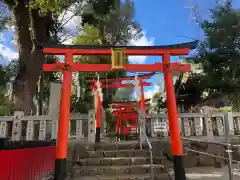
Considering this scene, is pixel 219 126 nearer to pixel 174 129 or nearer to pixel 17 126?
pixel 174 129

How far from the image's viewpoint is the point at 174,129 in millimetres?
5305

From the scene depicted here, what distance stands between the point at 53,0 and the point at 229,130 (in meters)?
7.24

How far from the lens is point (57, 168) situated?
4.73 m

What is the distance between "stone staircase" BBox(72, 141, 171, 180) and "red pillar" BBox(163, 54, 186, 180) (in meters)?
0.54

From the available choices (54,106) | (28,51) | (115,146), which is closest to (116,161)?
(115,146)

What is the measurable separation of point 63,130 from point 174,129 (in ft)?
8.91

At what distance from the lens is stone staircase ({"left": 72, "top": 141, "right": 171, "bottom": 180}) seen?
17.7ft

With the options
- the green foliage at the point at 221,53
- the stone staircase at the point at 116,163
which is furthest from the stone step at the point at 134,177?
the green foliage at the point at 221,53

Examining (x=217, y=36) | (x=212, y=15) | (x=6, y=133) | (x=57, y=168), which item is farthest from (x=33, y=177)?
(x=212, y=15)

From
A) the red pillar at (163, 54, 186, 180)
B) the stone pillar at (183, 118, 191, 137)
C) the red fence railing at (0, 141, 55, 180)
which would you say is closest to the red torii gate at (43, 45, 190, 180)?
the red pillar at (163, 54, 186, 180)

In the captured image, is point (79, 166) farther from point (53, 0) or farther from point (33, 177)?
point (53, 0)

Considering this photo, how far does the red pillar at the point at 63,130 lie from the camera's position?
475cm

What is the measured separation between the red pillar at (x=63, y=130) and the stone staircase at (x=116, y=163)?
2.59ft

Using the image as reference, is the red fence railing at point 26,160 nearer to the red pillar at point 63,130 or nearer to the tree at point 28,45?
the red pillar at point 63,130
